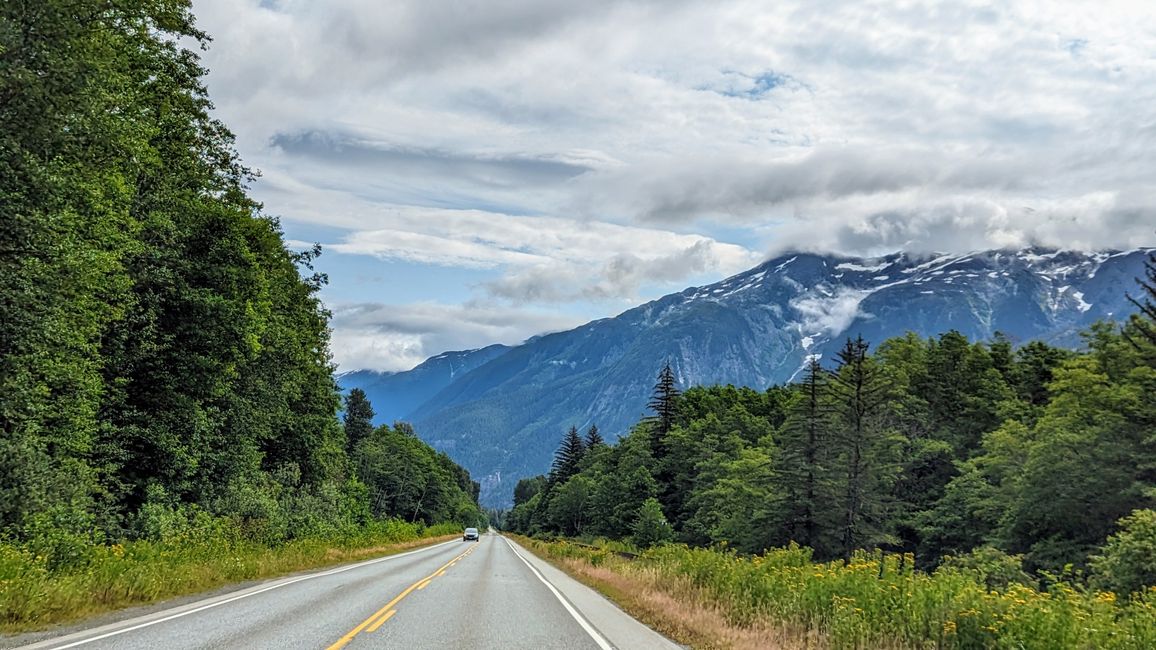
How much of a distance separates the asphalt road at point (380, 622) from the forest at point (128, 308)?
3478 mm

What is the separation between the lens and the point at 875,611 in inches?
450

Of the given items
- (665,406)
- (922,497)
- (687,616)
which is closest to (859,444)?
(922,497)

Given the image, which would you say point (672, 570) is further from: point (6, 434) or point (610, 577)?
point (6, 434)

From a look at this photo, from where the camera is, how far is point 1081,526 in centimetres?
4106

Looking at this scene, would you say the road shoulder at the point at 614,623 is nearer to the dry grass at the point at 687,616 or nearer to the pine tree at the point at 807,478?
the dry grass at the point at 687,616

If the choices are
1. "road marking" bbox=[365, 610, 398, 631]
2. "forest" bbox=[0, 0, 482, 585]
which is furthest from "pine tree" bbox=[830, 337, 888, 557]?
"road marking" bbox=[365, 610, 398, 631]

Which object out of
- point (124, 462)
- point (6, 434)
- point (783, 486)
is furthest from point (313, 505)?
point (783, 486)

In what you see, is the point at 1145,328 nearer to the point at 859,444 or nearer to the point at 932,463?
the point at 859,444

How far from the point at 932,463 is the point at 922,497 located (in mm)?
5697

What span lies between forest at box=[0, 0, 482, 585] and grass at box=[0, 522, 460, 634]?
0.42m

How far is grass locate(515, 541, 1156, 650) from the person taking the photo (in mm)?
9188

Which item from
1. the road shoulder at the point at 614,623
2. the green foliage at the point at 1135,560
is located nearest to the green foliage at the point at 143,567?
the road shoulder at the point at 614,623

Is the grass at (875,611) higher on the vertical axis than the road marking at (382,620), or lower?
higher

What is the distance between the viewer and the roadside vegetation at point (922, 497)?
1115 cm
